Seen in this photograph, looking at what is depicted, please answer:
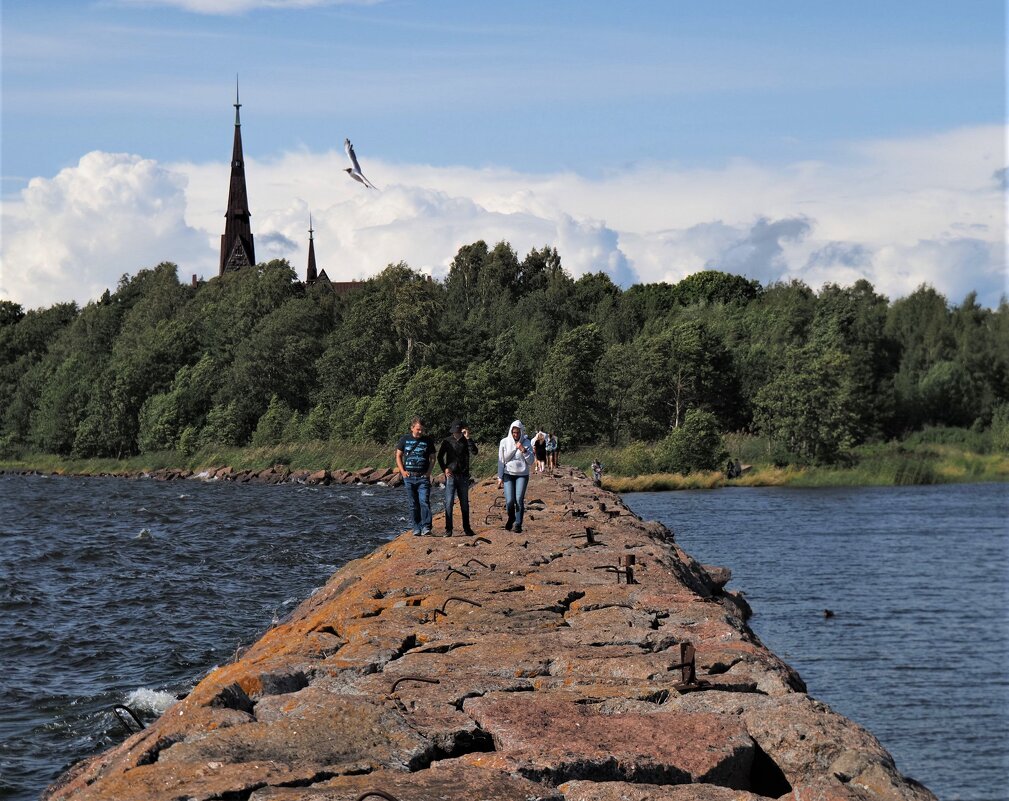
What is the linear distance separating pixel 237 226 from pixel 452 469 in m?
101

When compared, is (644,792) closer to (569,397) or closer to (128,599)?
(128,599)

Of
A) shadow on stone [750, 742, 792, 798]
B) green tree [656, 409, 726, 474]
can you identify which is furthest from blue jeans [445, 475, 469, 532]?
green tree [656, 409, 726, 474]

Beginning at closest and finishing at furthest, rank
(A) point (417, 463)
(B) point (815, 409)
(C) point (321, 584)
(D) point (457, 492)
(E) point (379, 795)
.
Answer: (E) point (379, 795)
(A) point (417, 463)
(D) point (457, 492)
(C) point (321, 584)
(B) point (815, 409)

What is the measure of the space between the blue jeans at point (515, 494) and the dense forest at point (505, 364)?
42871mm

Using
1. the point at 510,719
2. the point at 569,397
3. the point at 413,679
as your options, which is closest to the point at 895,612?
the point at 413,679

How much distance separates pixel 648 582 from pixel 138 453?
76.0 meters

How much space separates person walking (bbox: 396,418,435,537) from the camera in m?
15.2

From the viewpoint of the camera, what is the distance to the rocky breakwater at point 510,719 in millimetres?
5035

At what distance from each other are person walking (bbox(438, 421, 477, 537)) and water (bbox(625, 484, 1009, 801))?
523 cm

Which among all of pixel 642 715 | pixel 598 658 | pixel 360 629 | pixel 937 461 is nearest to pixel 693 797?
pixel 642 715

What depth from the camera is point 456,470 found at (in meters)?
15.5

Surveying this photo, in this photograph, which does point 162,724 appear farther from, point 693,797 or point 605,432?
point 605,432

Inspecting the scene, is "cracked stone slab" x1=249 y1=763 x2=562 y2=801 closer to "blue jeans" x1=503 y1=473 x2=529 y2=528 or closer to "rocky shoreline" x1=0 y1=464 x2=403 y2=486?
"blue jeans" x1=503 y1=473 x2=529 y2=528

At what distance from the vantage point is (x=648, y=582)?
1054cm
